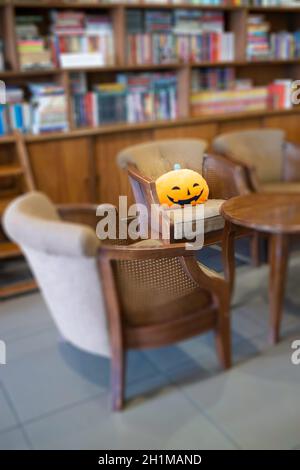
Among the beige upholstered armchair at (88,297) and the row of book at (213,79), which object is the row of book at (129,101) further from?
the beige upholstered armchair at (88,297)

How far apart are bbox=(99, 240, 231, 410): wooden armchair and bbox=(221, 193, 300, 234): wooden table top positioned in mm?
65

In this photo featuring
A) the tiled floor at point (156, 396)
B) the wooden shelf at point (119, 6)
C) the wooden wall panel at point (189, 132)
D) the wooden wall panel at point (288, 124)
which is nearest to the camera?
the tiled floor at point (156, 396)

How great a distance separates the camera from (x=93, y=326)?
1645 mm

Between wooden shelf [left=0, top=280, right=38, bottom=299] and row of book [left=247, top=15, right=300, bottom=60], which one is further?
row of book [left=247, top=15, right=300, bottom=60]

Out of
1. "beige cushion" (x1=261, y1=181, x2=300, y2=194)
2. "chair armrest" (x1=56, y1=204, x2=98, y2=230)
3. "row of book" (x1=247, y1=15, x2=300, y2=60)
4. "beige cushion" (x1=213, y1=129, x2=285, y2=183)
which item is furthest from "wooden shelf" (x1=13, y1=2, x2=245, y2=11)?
"chair armrest" (x1=56, y1=204, x2=98, y2=230)

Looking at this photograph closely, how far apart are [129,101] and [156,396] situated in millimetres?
2095

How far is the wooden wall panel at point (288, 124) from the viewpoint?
3732mm

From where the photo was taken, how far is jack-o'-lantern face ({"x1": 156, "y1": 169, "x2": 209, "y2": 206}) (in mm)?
448

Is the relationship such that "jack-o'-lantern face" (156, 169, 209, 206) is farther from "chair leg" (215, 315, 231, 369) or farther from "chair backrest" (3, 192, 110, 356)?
"chair leg" (215, 315, 231, 369)

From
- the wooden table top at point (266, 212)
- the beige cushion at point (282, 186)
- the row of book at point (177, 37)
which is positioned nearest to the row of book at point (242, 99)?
the row of book at point (177, 37)

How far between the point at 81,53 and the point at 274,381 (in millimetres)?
2267

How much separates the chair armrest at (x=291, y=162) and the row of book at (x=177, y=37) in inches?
36.5
